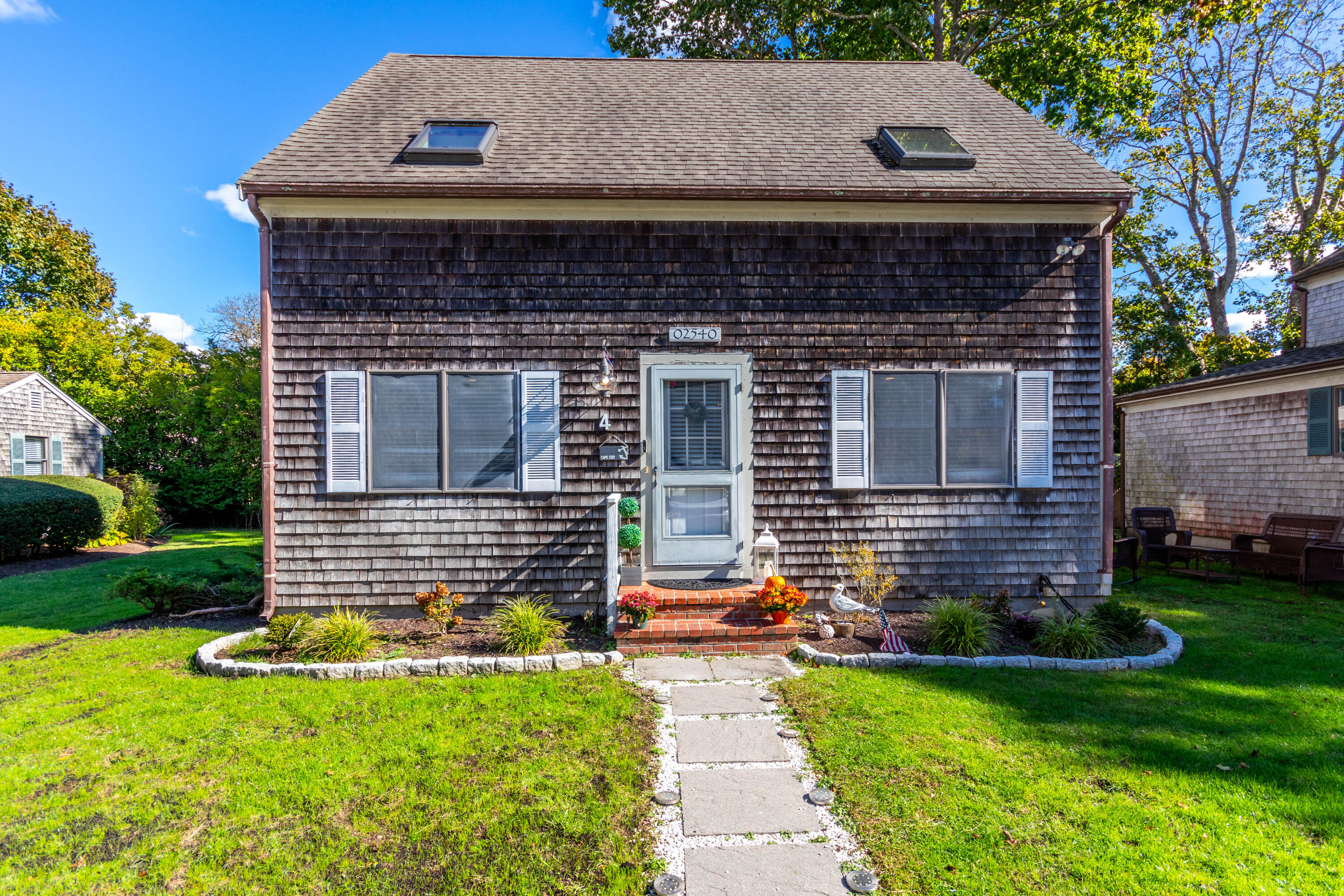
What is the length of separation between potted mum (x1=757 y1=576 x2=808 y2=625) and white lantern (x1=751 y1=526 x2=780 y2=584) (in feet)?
1.59

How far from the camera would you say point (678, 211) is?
564cm

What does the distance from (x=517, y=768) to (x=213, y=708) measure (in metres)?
2.39

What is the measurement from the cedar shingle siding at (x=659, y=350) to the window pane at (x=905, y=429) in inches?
7.2

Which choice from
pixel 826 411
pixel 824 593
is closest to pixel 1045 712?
pixel 824 593

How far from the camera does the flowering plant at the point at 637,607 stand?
4.86 metres

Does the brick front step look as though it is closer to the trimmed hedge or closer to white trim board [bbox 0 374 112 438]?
the trimmed hedge

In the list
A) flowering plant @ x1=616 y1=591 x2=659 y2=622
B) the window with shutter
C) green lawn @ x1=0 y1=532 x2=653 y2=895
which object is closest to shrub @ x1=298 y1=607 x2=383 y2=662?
green lawn @ x1=0 y1=532 x2=653 y2=895

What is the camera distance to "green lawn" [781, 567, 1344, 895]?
7.78 feet

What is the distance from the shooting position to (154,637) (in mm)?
5266

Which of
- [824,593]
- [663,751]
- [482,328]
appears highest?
[482,328]

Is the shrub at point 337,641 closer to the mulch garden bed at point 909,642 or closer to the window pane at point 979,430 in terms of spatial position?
the mulch garden bed at point 909,642

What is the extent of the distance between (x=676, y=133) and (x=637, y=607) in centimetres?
526

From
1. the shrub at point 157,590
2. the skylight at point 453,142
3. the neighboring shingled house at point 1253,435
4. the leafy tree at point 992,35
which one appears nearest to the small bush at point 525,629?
the shrub at point 157,590

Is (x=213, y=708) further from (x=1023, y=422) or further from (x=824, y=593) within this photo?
(x=1023, y=422)
